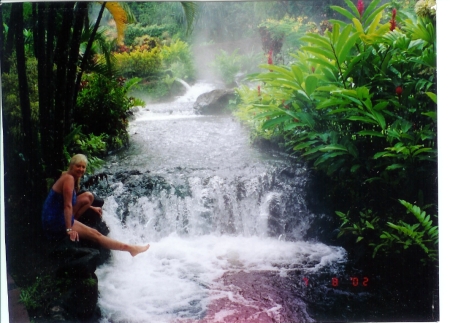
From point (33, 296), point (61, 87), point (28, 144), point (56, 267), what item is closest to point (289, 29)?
point (61, 87)

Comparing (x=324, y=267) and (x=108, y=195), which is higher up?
(x=108, y=195)

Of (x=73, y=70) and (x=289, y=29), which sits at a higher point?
(x=289, y=29)

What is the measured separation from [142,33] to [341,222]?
147 centimetres

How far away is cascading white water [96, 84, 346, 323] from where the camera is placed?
240cm

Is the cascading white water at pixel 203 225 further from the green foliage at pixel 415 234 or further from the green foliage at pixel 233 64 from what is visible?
the green foliage at pixel 415 234

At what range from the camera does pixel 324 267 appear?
8.01 ft

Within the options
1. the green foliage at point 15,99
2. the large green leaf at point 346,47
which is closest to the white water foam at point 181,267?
the green foliage at point 15,99

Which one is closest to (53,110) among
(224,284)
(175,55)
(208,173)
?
(175,55)

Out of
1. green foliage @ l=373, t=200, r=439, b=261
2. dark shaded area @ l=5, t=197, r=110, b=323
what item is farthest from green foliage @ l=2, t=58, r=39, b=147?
green foliage @ l=373, t=200, r=439, b=261

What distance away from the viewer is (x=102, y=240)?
238 cm

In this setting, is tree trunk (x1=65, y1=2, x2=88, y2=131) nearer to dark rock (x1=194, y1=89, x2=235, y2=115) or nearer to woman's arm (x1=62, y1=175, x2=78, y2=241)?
woman's arm (x1=62, y1=175, x2=78, y2=241)

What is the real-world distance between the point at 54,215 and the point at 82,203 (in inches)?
6.1

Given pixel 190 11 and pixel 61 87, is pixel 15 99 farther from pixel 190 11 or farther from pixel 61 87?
pixel 190 11
